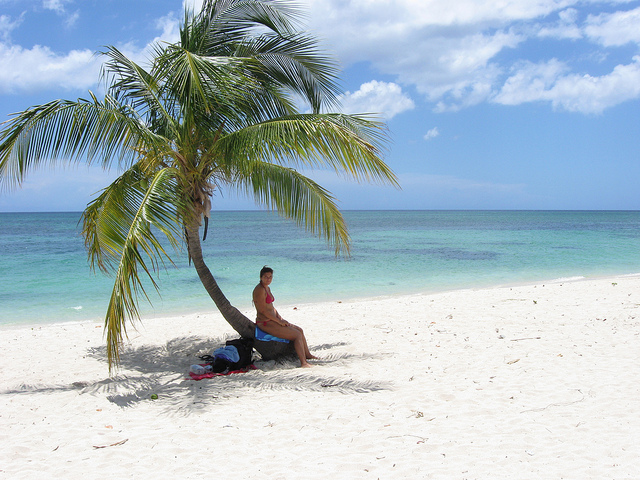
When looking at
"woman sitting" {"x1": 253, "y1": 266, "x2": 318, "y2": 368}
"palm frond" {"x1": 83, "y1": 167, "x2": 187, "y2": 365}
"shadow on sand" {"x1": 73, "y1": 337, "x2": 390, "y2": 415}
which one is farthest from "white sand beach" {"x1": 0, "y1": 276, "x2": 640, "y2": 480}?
"palm frond" {"x1": 83, "y1": 167, "x2": 187, "y2": 365}

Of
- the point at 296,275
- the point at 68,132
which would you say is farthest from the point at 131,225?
the point at 296,275

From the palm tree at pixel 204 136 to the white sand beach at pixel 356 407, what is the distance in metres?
0.82

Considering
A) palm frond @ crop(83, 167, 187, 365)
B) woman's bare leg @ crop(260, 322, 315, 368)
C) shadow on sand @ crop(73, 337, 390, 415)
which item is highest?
palm frond @ crop(83, 167, 187, 365)

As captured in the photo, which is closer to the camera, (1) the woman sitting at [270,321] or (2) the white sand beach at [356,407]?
(2) the white sand beach at [356,407]

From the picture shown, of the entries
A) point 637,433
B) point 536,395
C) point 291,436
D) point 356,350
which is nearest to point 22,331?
point 356,350

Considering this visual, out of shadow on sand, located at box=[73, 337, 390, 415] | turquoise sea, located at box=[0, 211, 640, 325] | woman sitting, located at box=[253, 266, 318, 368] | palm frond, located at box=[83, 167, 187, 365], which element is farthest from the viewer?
turquoise sea, located at box=[0, 211, 640, 325]

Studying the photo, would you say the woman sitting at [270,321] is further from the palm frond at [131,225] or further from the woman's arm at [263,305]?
the palm frond at [131,225]

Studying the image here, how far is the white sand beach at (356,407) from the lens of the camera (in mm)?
3170

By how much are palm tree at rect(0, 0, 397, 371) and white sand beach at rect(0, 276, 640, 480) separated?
0.82 m

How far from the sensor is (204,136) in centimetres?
566

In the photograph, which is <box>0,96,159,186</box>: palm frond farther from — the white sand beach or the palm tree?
the white sand beach

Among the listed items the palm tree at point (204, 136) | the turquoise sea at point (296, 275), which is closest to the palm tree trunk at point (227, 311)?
the palm tree at point (204, 136)

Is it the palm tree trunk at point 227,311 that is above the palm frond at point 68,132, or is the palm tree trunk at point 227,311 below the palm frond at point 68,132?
below

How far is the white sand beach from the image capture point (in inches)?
125
